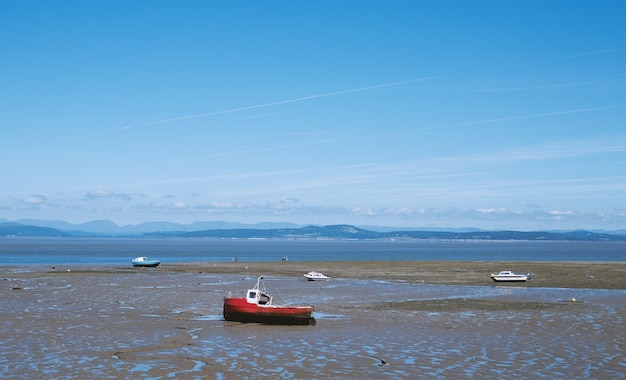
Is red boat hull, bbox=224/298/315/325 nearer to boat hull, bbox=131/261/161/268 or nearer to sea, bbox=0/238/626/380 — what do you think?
sea, bbox=0/238/626/380

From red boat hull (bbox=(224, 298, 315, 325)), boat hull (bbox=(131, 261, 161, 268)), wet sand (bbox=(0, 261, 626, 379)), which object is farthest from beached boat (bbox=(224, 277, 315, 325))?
boat hull (bbox=(131, 261, 161, 268))

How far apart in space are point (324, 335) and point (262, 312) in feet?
17.5

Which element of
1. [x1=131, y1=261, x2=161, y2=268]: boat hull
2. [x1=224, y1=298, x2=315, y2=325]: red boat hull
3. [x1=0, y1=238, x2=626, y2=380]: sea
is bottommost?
[x1=0, y1=238, x2=626, y2=380]: sea

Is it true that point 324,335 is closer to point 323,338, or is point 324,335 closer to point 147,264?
point 323,338

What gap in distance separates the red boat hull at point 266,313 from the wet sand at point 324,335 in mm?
603

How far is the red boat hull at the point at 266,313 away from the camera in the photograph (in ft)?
119

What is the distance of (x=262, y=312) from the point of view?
37094 mm

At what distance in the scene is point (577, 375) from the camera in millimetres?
23484

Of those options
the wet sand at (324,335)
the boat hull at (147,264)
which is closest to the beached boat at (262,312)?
the wet sand at (324,335)

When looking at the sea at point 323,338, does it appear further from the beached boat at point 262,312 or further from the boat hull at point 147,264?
the boat hull at point 147,264

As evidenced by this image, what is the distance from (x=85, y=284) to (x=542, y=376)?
52762mm

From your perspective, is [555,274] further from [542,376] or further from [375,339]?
[542,376]

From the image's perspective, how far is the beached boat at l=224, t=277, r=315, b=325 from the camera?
36.3m

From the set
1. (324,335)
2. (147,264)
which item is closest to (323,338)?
(324,335)
